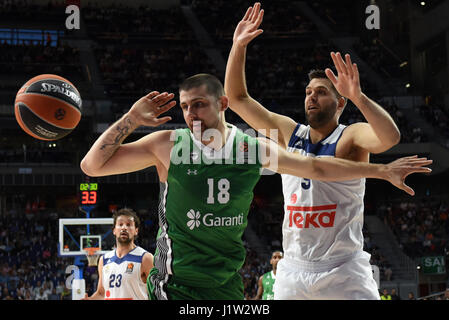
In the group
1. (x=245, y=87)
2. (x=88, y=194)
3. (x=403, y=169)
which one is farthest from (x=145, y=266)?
(x=88, y=194)

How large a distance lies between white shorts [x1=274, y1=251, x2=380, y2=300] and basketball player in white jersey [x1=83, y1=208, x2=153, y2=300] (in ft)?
10.1

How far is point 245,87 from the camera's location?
4.55 metres

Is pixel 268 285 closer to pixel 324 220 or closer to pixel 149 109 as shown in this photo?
pixel 324 220

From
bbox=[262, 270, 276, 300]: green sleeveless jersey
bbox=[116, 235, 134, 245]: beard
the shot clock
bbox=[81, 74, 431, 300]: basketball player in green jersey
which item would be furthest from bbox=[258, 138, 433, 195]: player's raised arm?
the shot clock

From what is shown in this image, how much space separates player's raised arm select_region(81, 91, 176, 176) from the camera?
311cm

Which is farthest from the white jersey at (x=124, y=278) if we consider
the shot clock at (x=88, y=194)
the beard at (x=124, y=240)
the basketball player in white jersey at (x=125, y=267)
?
the shot clock at (x=88, y=194)

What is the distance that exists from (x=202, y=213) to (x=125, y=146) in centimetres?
54

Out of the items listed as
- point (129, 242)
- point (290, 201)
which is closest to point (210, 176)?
point (290, 201)

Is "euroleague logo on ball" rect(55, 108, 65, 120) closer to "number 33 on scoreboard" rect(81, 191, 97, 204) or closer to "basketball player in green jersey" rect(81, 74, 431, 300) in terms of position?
"basketball player in green jersey" rect(81, 74, 431, 300)

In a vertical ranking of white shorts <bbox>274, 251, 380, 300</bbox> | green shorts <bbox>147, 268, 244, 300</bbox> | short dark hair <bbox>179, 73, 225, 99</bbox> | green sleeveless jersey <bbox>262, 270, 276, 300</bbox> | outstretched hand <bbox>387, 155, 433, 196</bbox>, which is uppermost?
short dark hair <bbox>179, 73, 225, 99</bbox>

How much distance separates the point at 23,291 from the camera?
16.0m

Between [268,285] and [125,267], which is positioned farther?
[268,285]

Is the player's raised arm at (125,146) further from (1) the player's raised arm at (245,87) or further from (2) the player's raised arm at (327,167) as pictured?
(1) the player's raised arm at (245,87)
